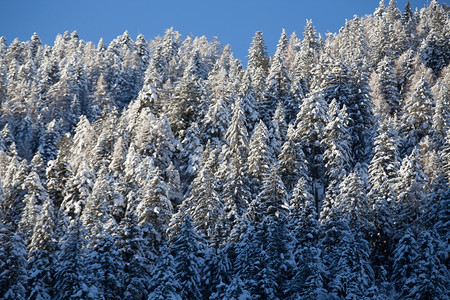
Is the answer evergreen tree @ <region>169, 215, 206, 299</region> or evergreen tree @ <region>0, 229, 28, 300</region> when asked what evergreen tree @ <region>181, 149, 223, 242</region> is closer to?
evergreen tree @ <region>169, 215, 206, 299</region>

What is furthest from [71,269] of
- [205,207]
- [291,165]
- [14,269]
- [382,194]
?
[291,165]

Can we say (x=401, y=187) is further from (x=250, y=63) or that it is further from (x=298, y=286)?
(x=250, y=63)

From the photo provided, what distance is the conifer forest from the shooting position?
33188 millimetres

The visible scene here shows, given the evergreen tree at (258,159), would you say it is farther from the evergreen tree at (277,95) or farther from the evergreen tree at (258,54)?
the evergreen tree at (258,54)

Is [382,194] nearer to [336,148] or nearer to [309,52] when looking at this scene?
[336,148]

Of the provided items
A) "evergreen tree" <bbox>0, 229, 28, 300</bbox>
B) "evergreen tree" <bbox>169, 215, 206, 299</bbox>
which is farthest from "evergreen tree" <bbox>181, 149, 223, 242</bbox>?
"evergreen tree" <bbox>0, 229, 28, 300</bbox>

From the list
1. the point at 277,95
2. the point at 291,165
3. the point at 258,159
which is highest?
the point at 277,95

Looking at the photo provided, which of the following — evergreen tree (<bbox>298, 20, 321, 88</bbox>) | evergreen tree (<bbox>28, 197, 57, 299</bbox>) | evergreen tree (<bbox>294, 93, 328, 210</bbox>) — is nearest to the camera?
evergreen tree (<bbox>28, 197, 57, 299</bbox>)

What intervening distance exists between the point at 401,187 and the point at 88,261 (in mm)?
25612

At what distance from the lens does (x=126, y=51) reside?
123438mm

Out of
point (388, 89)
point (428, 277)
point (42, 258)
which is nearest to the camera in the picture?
point (428, 277)

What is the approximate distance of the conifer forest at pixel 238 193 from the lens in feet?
109

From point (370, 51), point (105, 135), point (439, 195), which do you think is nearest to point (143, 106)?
point (105, 135)

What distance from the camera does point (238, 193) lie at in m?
45.3
